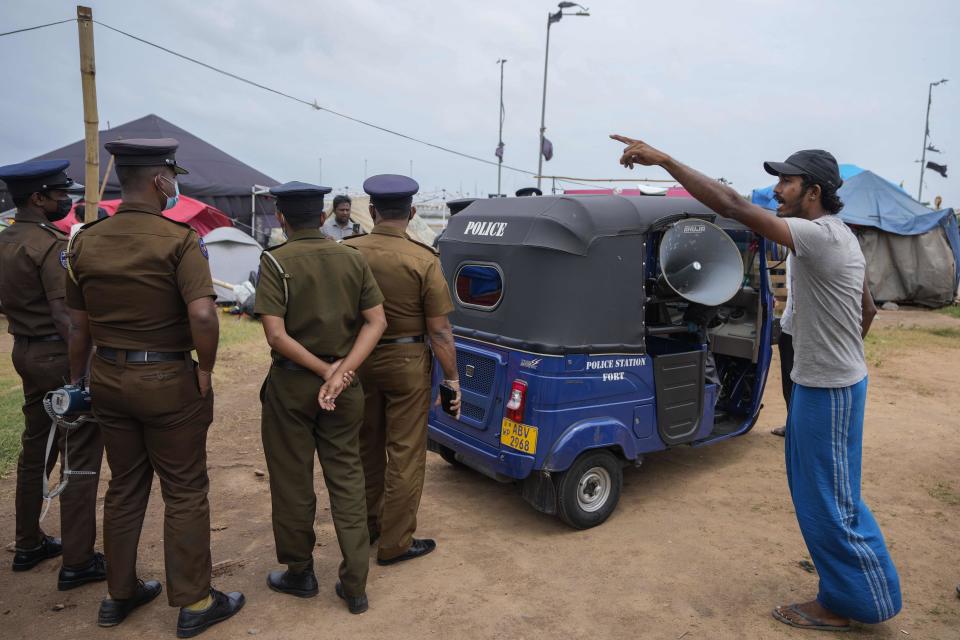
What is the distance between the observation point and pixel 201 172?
18656mm

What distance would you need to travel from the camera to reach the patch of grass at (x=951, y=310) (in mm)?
14695

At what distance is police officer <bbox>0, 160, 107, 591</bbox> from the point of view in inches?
136

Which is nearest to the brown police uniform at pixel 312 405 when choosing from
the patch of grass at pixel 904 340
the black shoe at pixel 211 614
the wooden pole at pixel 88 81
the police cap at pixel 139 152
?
the black shoe at pixel 211 614

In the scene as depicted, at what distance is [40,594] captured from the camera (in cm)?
342

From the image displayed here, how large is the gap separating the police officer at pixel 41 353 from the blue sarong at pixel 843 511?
3532 millimetres

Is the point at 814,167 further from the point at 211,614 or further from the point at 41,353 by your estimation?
the point at 41,353

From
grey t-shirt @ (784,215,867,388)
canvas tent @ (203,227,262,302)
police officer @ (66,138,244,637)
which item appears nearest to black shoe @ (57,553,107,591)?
police officer @ (66,138,244,637)

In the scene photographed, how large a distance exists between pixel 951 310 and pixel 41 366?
17.6 m

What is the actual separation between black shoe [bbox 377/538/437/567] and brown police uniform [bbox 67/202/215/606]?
3.37ft

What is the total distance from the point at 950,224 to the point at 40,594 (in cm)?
1848

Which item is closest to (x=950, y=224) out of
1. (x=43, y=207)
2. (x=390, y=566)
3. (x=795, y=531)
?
(x=795, y=531)

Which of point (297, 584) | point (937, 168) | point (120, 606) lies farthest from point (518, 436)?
point (937, 168)

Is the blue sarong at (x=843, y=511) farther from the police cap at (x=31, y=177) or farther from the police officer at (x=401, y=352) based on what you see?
the police cap at (x=31, y=177)

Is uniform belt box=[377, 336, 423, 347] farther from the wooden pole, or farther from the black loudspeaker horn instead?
the wooden pole
